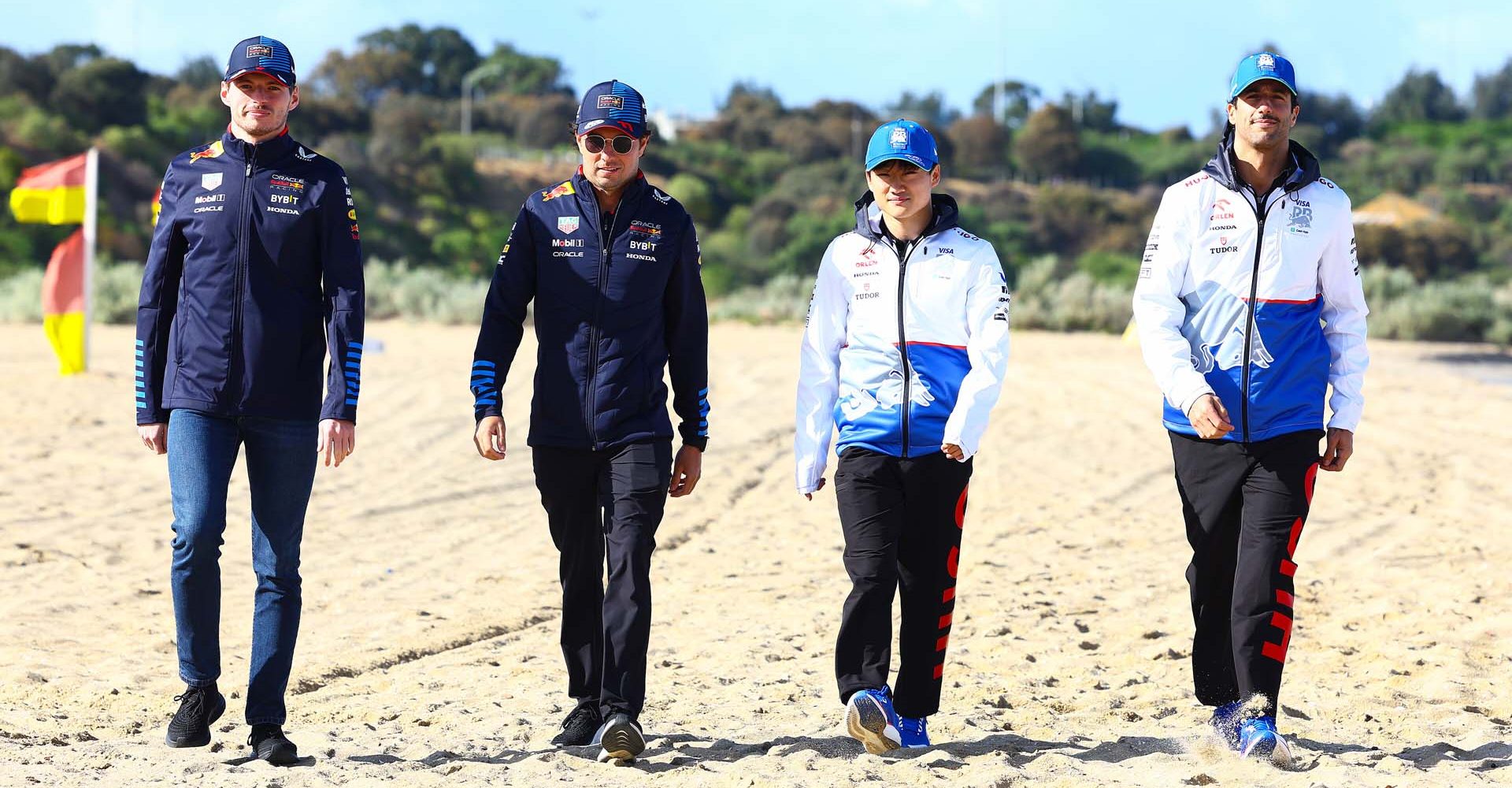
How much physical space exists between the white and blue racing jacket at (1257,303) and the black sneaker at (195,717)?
115 inches

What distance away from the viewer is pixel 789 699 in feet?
17.9

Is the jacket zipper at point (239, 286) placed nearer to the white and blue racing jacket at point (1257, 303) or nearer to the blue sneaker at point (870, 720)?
the blue sneaker at point (870, 720)

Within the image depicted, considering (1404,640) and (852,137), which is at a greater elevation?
(852,137)

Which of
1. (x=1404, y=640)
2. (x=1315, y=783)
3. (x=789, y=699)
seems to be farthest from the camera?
(x=1404, y=640)

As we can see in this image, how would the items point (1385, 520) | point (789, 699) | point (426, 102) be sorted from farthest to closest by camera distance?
point (426, 102) → point (1385, 520) → point (789, 699)

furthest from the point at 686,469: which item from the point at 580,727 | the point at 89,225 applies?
the point at 89,225

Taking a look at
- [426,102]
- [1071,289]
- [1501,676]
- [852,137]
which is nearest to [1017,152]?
[852,137]

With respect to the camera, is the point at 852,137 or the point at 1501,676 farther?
the point at 852,137

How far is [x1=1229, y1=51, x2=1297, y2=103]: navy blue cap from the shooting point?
15.0 feet

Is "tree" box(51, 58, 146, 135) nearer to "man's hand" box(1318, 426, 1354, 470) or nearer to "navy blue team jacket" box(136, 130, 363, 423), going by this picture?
"navy blue team jacket" box(136, 130, 363, 423)

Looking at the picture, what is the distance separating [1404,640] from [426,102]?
55.2 m

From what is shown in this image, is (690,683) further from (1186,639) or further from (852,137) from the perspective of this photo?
(852,137)

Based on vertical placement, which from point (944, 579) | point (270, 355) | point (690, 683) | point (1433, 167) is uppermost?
point (1433, 167)

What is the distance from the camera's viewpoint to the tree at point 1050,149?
5597 cm
